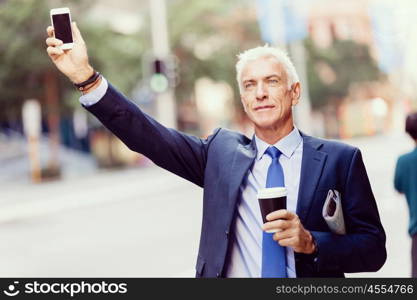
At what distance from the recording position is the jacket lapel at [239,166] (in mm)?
2551

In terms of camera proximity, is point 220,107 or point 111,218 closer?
point 111,218

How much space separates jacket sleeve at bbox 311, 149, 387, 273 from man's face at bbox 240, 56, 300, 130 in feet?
0.99

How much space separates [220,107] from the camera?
4619 centimetres

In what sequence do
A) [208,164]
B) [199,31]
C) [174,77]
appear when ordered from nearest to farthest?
[208,164]
[174,77]
[199,31]

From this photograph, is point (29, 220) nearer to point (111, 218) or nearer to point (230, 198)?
point (111, 218)

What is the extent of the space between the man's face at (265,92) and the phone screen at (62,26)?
61 centimetres

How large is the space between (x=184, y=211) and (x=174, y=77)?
6.06 meters

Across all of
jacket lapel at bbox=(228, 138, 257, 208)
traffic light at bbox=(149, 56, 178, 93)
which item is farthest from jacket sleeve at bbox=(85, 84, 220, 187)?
traffic light at bbox=(149, 56, 178, 93)

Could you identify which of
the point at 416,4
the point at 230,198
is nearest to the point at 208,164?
the point at 230,198

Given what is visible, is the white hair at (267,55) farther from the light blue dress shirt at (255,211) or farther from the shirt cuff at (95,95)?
the shirt cuff at (95,95)

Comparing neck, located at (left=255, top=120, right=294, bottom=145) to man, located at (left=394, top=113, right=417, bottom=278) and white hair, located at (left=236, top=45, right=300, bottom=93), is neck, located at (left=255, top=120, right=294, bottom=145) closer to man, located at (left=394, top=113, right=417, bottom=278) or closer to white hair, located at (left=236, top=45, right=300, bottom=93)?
white hair, located at (left=236, top=45, right=300, bottom=93)

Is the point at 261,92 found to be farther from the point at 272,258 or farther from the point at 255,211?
the point at 272,258

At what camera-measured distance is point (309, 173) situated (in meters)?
2.56

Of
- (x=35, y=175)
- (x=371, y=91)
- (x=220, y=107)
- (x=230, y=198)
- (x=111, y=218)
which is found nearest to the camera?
(x=230, y=198)
